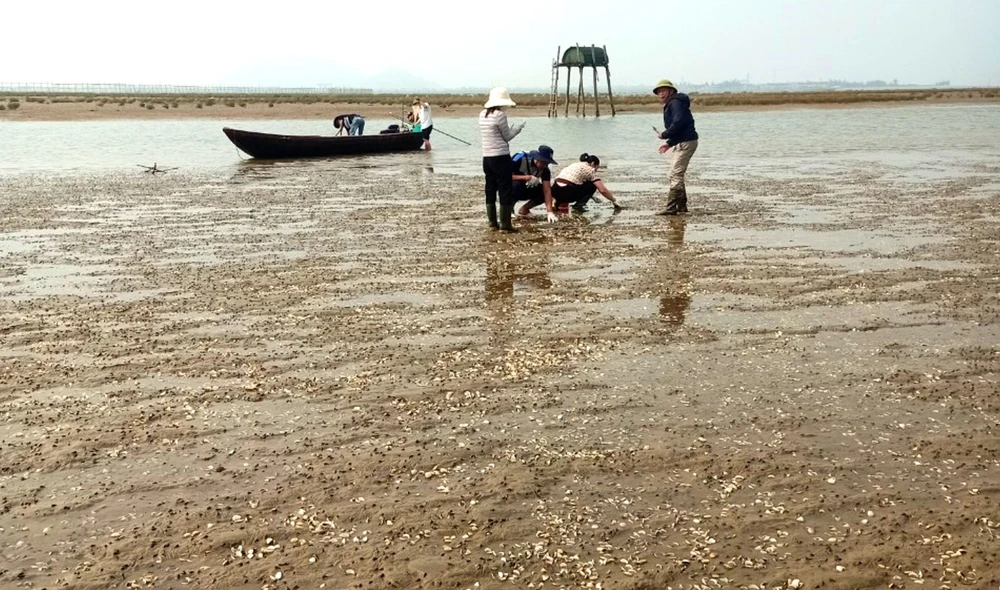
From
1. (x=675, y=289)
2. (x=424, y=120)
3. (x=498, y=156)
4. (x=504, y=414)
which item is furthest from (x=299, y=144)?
(x=504, y=414)

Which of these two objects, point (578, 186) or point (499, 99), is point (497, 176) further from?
point (578, 186)

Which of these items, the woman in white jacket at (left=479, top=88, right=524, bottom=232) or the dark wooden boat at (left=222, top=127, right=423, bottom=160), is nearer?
the woman in white jacket at (left=479, top=88, right=524, bottom=232)

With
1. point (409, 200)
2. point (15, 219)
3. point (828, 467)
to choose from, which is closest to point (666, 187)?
point (409, 200)

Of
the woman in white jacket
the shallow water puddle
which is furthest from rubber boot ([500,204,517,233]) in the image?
the shallow water puddle

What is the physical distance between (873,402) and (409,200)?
35.0 ft

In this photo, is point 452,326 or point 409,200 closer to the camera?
point 452,326

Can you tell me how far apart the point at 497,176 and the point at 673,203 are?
2.79 m

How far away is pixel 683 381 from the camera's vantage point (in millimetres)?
5613

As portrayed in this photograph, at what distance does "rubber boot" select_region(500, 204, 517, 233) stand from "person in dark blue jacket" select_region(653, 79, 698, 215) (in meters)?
2.56

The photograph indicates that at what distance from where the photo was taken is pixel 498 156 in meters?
11.6

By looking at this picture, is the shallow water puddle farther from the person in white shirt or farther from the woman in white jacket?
the person in white shirt

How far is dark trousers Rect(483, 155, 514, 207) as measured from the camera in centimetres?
1141

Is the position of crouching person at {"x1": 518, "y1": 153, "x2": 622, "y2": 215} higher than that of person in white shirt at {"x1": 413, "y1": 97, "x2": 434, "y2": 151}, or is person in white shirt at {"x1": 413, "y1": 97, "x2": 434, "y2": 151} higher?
person in white shirt at {"x1": 413, "y1": 97, "x2": 434, "y2": 151}

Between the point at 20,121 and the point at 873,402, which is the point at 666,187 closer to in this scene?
the point at 873,402
